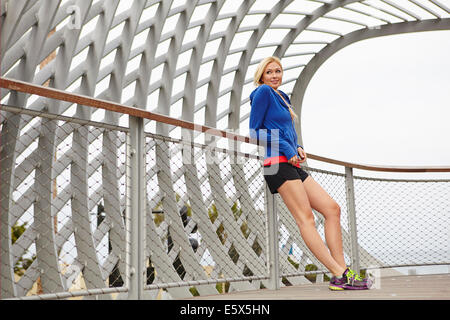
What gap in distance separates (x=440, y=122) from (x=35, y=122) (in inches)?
756

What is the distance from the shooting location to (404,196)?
6.64 metres

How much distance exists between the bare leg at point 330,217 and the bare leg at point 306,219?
10cm

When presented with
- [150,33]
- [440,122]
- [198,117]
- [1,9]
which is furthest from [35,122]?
[440,122]

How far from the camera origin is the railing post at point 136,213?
3330 millimetres

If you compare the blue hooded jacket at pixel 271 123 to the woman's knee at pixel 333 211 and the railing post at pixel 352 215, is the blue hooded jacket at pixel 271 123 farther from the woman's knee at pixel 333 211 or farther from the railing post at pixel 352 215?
the railing post at pixel 352 215

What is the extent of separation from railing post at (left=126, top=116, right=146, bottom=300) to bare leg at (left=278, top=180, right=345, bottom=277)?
1.04 m

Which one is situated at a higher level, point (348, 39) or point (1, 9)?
point (348, 39)

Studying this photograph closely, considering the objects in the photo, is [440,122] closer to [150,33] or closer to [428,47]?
[428,47]

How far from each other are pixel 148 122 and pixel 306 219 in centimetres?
896

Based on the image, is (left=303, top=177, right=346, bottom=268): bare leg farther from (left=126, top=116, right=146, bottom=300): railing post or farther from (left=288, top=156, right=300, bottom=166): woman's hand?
(left=126, top=116, right=146, bottom=300): railing post

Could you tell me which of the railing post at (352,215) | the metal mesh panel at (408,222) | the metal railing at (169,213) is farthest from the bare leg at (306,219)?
the metal mesh panel at (408,222)

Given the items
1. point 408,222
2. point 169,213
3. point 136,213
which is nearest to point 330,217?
point 136,213

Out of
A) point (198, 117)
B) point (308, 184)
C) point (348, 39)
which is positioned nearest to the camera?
point (308, 184)

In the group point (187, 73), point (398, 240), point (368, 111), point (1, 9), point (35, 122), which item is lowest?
point (398, 240)
